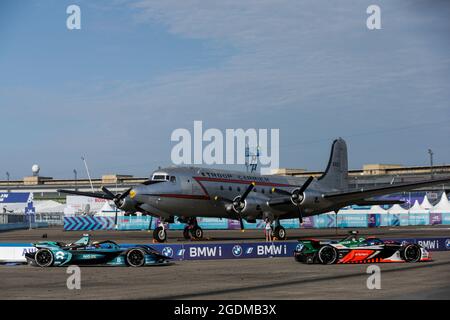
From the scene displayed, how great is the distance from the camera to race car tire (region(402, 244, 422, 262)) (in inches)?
1203

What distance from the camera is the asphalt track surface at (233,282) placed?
19.0 meters

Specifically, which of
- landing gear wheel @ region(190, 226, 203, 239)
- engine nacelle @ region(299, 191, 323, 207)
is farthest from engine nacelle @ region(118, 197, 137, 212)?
engine nacelle @ region(299, 191, 323, 207)

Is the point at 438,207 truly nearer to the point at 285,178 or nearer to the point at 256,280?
the point at 285,178

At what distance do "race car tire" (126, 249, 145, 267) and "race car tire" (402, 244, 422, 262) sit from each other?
11935 mm

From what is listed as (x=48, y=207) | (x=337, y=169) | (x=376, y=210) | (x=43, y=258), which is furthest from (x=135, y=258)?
(x=48, y=207)

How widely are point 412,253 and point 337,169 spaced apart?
31195 mm

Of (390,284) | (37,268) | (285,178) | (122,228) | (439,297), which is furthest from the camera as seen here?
(122,228)

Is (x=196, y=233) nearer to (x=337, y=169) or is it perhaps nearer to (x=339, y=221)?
(x=337, y=169)

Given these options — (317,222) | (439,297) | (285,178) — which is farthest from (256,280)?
(317,222)

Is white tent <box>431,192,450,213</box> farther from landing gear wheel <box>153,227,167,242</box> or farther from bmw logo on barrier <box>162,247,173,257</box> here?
bmw logo on barrier <box>162,247,173,257</box>

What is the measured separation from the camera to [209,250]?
34.6m

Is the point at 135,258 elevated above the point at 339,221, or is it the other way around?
the point at 135,258

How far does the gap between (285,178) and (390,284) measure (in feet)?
116
